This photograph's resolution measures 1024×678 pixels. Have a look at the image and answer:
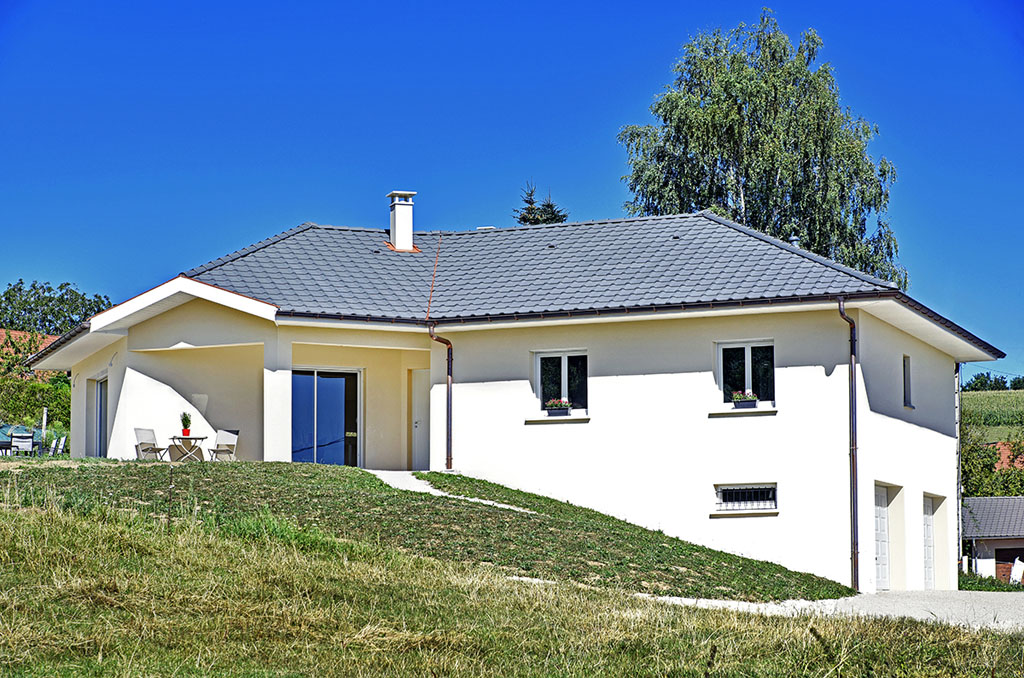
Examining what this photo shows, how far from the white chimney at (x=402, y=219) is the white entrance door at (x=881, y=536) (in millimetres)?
12030

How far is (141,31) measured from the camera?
2270cm

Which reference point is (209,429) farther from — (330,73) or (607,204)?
(607,204)

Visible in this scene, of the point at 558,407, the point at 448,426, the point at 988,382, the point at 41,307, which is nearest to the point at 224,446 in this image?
the point at 448,426

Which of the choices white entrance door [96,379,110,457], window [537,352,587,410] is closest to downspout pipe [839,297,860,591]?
window [537,352,587,410]

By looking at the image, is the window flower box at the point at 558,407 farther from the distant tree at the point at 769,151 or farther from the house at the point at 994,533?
the house at the point at 994,533

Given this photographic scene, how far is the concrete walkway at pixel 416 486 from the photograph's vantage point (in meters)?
20.7

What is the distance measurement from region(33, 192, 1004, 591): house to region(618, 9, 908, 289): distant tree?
10.7 m

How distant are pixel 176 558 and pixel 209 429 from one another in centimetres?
1379

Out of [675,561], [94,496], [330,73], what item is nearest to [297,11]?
[330,73]

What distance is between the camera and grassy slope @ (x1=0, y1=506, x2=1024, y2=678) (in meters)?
9.12

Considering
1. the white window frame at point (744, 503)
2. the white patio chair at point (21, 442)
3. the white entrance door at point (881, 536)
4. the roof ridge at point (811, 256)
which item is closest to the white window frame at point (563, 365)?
the white window frame at point (744, 503)

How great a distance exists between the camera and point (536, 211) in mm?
52656

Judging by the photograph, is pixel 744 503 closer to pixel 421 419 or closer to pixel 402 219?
pixel 421 419

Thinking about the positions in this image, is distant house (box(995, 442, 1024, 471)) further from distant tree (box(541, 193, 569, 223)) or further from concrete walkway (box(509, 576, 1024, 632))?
concrete walkway (box(509, 576, 1024, 632))
